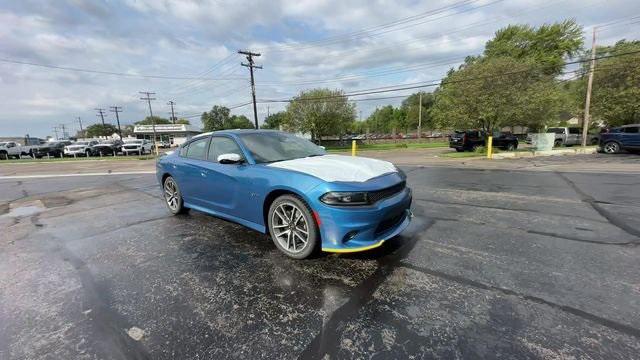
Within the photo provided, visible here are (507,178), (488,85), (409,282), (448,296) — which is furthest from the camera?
(488,85)

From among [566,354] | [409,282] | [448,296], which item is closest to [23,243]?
[409,282]

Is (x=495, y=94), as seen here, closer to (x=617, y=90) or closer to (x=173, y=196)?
(x=617, y=90)

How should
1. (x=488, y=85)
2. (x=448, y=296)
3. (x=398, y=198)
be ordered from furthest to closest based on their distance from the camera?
(x=488, y=85)
(x=398, y=198)
(x=448, y=296)

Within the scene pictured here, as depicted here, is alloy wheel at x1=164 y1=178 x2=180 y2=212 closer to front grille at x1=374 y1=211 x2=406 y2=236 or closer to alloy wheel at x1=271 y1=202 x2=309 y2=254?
alloy wheel at x1=271 y1=202 x2=309 y2=254

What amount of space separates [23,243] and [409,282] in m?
5.40

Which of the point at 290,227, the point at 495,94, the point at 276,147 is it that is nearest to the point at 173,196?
the point at 276,147

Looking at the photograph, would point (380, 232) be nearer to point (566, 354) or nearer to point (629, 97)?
point (566, 354)

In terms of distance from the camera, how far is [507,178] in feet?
30.0

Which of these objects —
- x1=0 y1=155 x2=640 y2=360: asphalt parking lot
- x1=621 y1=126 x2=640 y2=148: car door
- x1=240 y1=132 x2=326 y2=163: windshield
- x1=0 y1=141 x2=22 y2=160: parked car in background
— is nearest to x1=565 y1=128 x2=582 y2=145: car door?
x1=621 y1=126 x2=640 y2=148: car door

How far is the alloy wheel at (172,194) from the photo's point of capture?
5.43 metres

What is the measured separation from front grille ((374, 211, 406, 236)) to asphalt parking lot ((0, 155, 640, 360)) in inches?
13.8

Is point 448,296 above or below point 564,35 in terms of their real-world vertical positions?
below

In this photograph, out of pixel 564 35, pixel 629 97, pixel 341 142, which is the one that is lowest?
pixel 341 142

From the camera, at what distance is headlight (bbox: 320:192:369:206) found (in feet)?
9.97
